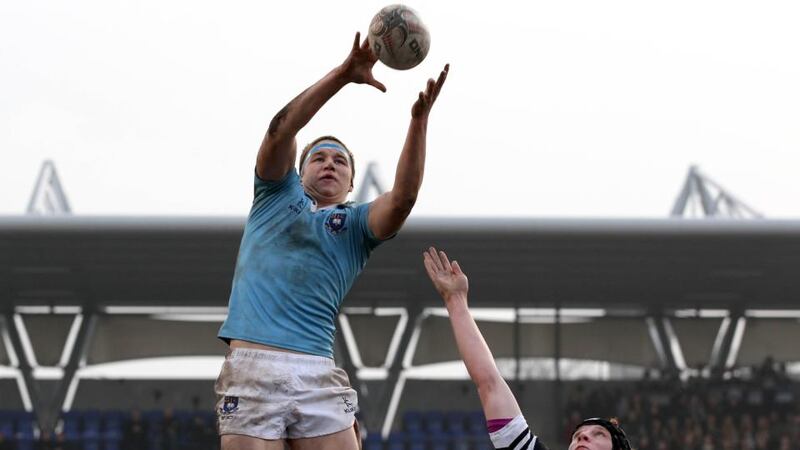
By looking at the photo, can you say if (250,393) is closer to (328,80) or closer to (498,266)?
(328,80)

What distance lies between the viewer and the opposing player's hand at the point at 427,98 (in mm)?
4902

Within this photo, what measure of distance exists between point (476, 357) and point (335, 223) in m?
0.81

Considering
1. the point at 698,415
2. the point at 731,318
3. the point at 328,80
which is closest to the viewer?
the point at 328,80

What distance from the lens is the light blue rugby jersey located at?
5.01 meters

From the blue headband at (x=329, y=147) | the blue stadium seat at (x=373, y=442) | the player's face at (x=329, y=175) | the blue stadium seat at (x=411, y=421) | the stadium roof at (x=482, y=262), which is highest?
the stadium roof at (x=482, y=262)

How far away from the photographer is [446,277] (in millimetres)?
4902

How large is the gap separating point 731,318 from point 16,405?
13006mm

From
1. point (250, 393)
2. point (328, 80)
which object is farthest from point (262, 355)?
point (328, 80)

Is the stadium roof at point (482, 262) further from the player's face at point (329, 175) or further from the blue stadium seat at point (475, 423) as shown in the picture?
the player's face at point (329, 175)

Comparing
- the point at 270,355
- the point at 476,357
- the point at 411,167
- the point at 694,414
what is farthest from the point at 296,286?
the point at 694,414

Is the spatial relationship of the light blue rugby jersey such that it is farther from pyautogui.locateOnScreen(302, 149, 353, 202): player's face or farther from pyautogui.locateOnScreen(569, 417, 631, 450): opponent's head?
pyautogui.locateOnScreen(569, 417, 631, 450): opponent's head

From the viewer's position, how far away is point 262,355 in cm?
495

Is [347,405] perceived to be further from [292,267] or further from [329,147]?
[329,147]

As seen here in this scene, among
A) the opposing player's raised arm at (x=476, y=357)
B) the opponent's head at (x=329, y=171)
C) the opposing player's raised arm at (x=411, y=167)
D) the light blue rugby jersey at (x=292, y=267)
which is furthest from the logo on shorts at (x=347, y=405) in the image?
the opponent's head at (x=329, y=171)
